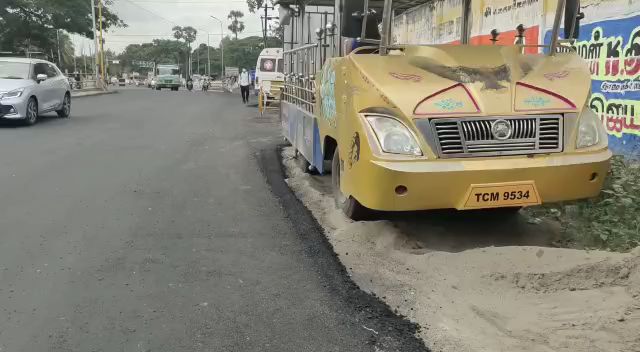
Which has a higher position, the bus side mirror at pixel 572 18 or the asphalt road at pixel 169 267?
the bus side mirror at pixel 572 18

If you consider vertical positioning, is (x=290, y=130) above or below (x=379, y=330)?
above

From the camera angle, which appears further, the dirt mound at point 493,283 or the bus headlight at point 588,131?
the bus headlight at point 588,131

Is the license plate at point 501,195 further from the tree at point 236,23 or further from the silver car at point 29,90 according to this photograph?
the tree at point 236,23

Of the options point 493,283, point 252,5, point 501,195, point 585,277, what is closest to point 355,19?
point 501,195

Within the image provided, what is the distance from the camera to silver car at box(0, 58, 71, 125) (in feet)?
43.0

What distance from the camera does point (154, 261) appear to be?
441 cm

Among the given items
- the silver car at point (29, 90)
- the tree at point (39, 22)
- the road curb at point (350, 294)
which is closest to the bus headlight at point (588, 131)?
the road curb at point (350, 294)

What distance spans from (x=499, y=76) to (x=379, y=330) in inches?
85.7

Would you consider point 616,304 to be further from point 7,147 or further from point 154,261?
point 7,147

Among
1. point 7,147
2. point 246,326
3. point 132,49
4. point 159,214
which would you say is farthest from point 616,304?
point 132,49

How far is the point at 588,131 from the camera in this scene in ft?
14.0

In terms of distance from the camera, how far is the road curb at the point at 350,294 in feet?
10.4

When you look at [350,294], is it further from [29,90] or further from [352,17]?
[29,90]

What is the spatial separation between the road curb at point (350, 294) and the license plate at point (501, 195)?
0.98m
